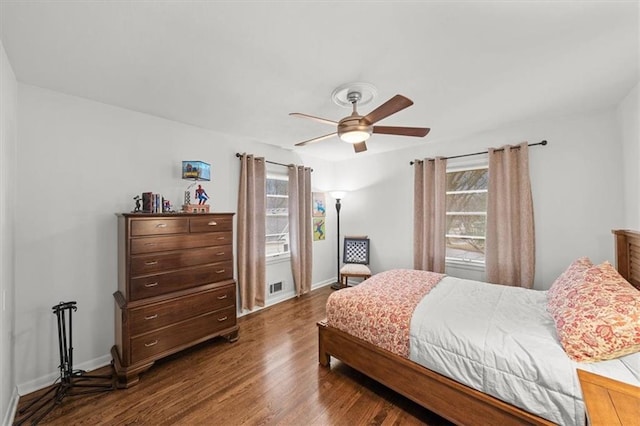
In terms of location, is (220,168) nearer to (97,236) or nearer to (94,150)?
(94,150)

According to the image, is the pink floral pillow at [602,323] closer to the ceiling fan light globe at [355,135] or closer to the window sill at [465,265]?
the ceiling fan light globe at [355,135]

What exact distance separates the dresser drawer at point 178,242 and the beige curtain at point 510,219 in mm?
3355

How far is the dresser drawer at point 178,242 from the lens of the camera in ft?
7.39

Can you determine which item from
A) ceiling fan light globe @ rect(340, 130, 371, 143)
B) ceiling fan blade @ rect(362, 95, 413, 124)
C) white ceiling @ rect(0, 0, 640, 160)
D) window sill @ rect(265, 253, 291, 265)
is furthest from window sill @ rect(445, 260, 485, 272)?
ceiling fan blade @ rect(362, 95, 413, 124)

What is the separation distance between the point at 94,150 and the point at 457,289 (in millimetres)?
3824

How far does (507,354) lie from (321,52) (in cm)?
222

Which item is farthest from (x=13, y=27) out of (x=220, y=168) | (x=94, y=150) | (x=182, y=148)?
(x=220, y=168)

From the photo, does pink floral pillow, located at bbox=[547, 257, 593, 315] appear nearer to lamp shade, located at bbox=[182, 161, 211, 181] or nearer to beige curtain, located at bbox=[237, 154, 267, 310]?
beige curtain, located at bbox=[237, 154, 267, 310]

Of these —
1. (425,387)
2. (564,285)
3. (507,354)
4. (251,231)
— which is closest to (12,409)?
(251,231)

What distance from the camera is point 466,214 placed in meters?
3.72

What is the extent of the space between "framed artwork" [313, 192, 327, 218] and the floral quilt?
7.56 ft

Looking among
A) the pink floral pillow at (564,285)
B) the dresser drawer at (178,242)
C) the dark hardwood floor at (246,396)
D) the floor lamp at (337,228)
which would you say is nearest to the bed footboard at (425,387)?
the dark hardwood floor at (246,396)

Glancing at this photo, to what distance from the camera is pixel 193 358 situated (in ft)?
8.34

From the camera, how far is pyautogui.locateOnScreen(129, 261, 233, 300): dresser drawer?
2.24 m
